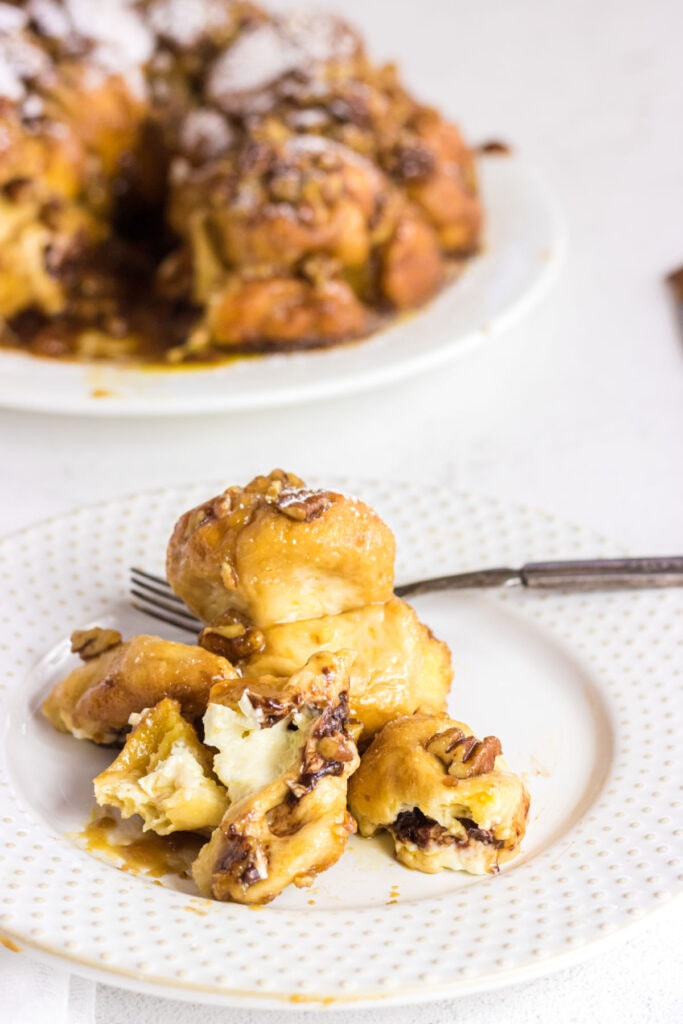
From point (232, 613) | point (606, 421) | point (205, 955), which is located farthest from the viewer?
point (606, 421)

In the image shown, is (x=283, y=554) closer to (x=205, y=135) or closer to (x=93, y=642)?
(x=93, y=642)

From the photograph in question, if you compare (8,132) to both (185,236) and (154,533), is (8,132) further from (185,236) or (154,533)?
(154,533)

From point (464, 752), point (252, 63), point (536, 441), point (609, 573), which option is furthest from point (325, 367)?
point (464, 752)

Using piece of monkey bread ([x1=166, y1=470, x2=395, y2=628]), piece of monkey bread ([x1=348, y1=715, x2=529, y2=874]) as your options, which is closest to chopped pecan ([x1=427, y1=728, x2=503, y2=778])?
piece of monkey bread ([x1=348, y1=715, x2=529, y2=874])

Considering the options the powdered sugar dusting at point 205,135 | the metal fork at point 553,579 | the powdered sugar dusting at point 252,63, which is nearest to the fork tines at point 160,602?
the metal fork at point 553,579

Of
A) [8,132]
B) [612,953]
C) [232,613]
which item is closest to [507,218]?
[8,132]

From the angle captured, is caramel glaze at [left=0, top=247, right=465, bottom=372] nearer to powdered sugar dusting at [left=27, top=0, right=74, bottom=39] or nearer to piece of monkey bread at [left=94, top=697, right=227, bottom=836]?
powdered sugar dusting at [left=27, top=0, right=74, bottom=39]
